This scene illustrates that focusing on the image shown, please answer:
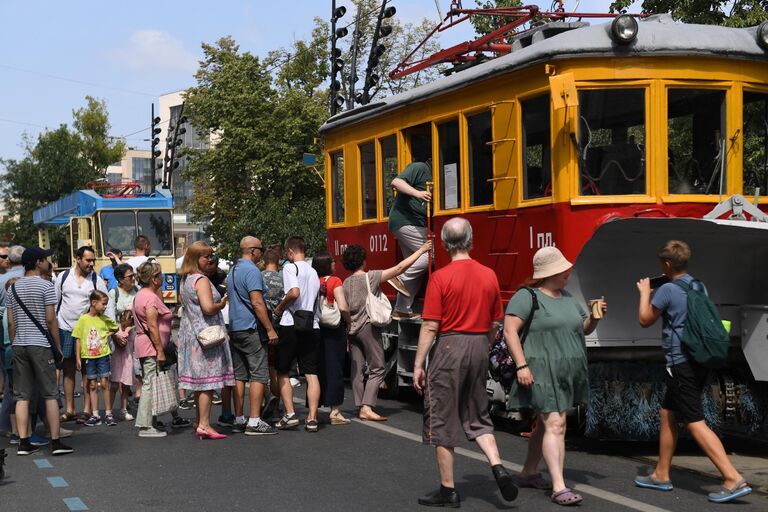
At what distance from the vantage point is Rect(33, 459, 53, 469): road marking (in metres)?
9.35

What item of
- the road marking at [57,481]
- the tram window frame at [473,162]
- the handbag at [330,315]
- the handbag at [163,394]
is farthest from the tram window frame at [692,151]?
the road marking at [57,481]

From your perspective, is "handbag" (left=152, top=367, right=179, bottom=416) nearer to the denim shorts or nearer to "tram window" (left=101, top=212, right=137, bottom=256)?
the denim shorts

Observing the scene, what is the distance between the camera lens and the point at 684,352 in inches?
305

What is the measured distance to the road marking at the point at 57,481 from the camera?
8.51 metres

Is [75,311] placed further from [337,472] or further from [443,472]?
[443,472]

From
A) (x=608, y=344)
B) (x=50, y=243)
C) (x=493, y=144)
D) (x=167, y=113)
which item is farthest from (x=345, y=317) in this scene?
(x=167, y=113)

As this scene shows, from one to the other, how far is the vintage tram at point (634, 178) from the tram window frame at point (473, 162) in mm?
31

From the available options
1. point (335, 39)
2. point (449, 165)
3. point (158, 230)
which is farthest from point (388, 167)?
point (158, 230)

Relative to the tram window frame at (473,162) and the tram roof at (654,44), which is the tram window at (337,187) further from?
the tram roof at (654,44)

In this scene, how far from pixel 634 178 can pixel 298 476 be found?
11.9ft

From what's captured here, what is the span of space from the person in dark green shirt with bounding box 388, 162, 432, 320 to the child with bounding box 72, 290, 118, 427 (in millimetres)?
2981

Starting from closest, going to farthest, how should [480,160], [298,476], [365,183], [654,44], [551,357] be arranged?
[551,357]
[298,476]
[654,44]
[480,160]
[365,183]

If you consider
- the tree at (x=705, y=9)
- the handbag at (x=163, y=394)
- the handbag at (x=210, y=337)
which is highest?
the tree at (x=705, y=9)

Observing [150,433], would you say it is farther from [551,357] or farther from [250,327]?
[551,357]
